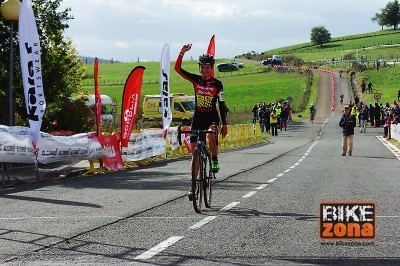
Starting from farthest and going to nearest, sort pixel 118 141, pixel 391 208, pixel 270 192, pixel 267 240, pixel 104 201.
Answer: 1. pixel 118 141
2. pixel 270 192
3. pixel 104 201
4. pixel 391 208
5. pixel 267 240

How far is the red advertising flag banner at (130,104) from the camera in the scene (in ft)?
68.8

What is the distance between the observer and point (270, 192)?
1292cm

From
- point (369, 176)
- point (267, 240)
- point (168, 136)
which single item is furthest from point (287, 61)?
point (267, 240)

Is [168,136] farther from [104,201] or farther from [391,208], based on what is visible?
[391,208]

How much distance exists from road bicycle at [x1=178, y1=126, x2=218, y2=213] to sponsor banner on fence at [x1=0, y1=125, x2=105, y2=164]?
6.66 meters

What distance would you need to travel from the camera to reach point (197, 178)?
991 cm

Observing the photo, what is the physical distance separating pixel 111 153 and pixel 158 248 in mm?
13321

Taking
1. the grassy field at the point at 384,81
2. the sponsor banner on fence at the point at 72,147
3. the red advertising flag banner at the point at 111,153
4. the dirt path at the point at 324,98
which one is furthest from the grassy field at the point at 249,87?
the red advertising flag banner at the point at 111,153

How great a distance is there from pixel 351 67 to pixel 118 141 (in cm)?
9836

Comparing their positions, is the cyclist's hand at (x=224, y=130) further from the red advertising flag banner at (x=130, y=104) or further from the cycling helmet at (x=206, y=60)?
the red advertising flag banner at (x=130, y=104)

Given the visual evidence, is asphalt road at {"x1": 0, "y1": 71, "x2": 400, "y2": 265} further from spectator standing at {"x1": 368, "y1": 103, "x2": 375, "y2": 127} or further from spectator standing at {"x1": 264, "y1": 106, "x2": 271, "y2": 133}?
spectator standing at {"x1": 368, "y1": 103, "x2": 375, "y2": 127}

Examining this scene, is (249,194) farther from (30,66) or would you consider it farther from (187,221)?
(30,66)

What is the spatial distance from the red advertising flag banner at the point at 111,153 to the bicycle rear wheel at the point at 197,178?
10199mm

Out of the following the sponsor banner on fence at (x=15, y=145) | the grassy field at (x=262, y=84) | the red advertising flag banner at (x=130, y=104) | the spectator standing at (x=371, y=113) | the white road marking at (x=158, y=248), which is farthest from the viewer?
the grassy field at (x=262, y=84)
